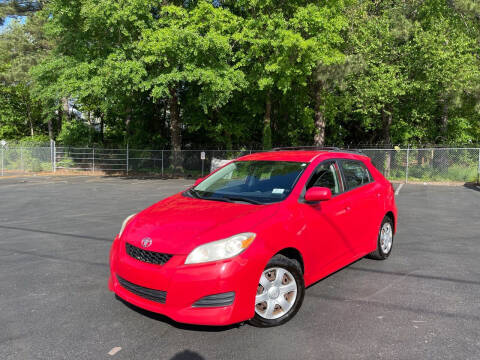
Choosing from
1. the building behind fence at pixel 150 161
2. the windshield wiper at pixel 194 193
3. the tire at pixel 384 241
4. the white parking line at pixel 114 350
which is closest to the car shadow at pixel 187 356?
the white parking line at pixel 114 350

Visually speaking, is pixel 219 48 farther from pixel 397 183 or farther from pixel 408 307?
pixel 408 307

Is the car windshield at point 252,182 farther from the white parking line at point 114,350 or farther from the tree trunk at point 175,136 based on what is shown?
the tree trunk at point 175,136

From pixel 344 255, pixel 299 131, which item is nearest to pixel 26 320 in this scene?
pixel 344 255

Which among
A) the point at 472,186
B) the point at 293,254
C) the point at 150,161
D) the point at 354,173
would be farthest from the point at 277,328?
the point at 150,161

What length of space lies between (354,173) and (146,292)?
3.10 meters

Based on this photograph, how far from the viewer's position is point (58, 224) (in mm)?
8234

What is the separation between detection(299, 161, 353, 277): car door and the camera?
394cm

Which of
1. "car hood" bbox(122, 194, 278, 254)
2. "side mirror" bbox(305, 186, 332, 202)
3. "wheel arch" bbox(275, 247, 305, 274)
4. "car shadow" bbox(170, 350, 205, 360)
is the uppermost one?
"side mirror" bbox(305, 186, 332, 202)

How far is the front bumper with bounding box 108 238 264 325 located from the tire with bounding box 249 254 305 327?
0.56 ft

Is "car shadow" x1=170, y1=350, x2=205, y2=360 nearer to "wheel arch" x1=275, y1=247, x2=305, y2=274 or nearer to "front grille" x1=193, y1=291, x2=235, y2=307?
"front grille" x1=193, y1=291, x2=235, y2=307

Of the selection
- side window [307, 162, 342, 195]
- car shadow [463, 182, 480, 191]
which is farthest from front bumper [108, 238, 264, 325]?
car shadow [463, 182, 480, 191]

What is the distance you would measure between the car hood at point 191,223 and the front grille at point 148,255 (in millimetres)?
43

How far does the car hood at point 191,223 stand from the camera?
10.6 feet

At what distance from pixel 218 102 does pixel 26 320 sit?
17.5 m
